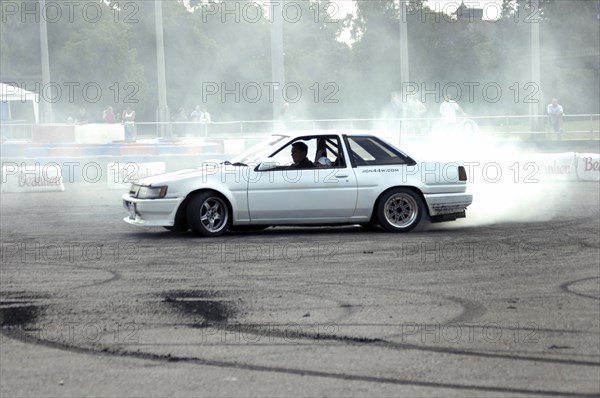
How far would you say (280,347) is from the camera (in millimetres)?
6238

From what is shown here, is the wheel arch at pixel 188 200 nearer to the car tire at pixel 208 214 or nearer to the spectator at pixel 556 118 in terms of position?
the car tire at pixel 208 214

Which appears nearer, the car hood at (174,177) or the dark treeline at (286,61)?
the car hood at (174,177)

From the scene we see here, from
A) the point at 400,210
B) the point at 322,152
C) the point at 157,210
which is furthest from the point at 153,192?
the point at 400,210

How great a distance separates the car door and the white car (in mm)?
11

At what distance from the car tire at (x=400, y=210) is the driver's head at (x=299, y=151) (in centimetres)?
105

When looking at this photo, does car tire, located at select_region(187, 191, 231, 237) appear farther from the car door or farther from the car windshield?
the car windshield

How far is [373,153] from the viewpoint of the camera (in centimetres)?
1176

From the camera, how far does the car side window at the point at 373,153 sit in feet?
38.3

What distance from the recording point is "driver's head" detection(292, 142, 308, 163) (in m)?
11.6

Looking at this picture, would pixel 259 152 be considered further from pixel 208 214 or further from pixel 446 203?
pixel 446 203

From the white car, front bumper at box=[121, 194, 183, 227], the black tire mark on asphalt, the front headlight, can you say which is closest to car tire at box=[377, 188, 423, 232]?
the white car

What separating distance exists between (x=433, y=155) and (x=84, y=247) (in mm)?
4298

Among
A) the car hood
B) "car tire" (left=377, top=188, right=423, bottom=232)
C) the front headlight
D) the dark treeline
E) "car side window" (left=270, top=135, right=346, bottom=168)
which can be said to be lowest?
"car tire" (left=377, top=188, right=423, bottom=232)

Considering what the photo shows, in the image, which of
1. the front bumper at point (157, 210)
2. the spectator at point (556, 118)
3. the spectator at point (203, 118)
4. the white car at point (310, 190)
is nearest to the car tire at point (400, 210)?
the white car at point (310, 190)
